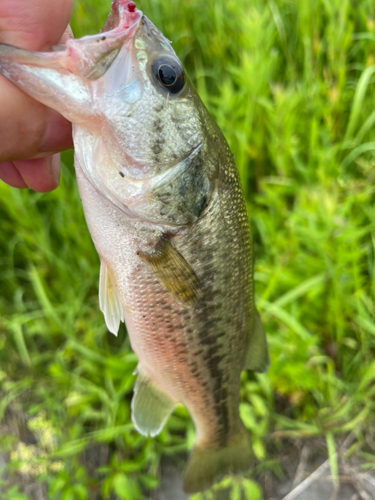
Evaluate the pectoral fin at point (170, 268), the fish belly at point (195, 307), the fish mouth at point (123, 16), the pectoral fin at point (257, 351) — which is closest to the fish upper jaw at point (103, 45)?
the fish mouth at point (123, 16)

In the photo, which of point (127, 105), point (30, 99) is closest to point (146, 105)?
point (127, 105)

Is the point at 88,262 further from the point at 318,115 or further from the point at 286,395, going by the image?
the point at 318,115

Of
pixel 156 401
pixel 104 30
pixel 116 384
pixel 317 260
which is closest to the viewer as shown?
pixel 104 30

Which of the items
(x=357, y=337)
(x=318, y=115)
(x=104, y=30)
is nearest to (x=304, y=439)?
(x=357, y=337)

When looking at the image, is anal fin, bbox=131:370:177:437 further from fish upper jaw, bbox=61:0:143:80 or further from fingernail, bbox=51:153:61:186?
fish upper jaw, bbox=61:0:143:80

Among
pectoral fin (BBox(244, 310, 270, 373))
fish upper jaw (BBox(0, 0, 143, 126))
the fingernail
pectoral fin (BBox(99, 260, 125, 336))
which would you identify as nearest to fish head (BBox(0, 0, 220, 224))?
fish upper jaw (BBox(0, 0, 143, 126))

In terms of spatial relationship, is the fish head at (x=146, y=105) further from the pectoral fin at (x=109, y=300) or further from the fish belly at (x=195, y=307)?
the pectoral fin at (x=109, y=300)
